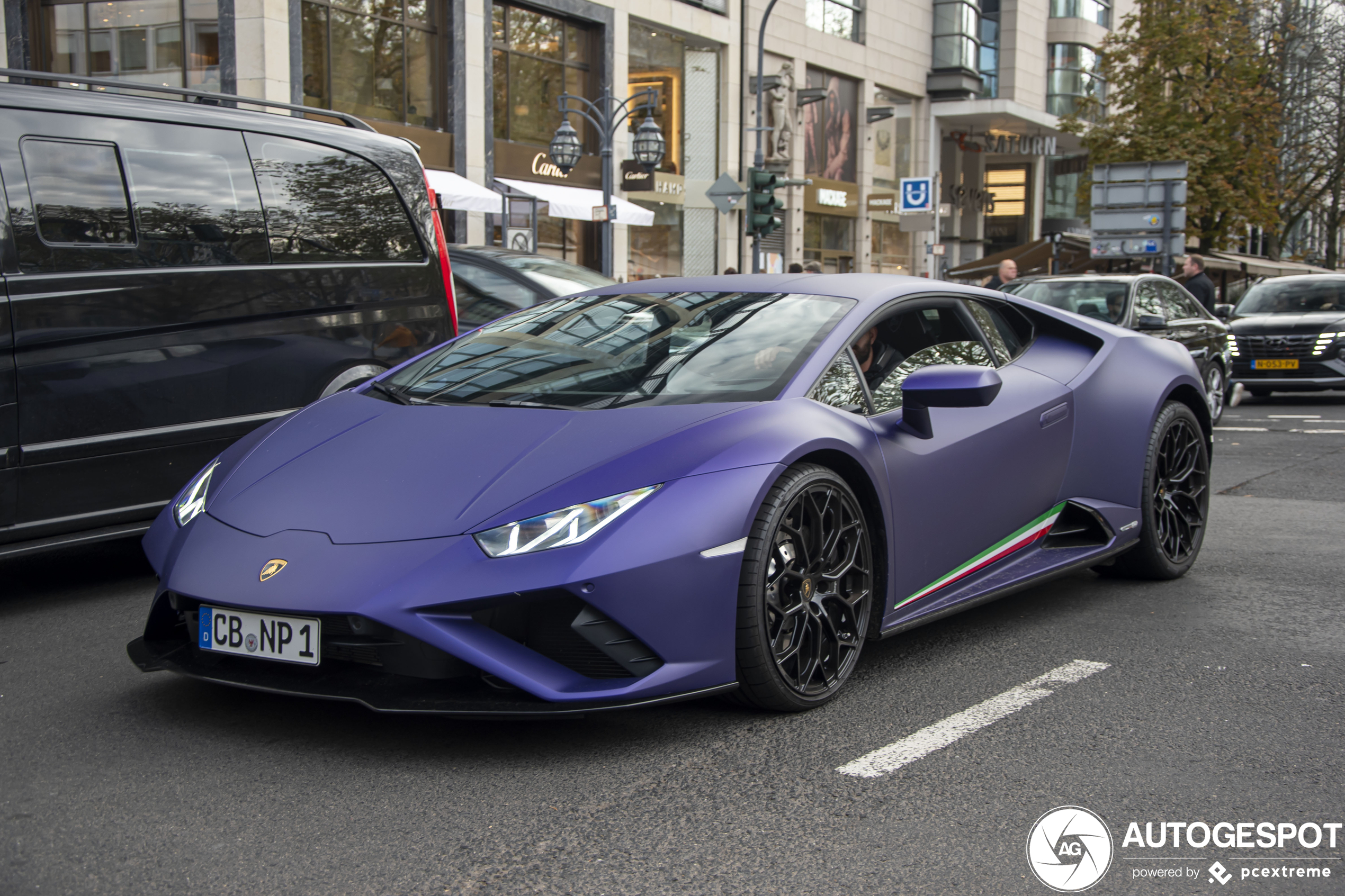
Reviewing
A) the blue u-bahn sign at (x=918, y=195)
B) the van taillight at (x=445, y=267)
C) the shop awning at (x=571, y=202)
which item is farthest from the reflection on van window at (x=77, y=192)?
the blue u-bahn sign at (x=918, y=195)

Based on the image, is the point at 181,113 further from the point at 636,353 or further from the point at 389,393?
the point at 636,353

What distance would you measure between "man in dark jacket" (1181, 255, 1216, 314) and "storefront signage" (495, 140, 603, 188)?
12806 mm

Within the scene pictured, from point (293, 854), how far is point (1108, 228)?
850 inches

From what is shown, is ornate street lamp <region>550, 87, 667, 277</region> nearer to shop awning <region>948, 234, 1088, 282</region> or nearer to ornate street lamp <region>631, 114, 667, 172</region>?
ornate street lamp <region>631, 114, 667, 172</region>

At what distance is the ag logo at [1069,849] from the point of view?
2.54 m

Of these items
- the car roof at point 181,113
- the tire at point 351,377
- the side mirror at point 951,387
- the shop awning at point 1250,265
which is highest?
the car roof at point 181,113

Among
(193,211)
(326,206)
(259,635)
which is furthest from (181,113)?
(259,635)

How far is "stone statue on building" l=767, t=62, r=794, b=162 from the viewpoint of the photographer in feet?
104

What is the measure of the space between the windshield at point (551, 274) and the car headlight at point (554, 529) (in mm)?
5900

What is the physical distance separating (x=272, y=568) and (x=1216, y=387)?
11854mm

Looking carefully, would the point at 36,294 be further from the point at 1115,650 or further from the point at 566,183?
the point at 566,183

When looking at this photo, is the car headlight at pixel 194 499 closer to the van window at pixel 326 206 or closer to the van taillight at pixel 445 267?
the van window at pixel 326 206

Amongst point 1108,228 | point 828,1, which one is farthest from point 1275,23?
point 1108,228

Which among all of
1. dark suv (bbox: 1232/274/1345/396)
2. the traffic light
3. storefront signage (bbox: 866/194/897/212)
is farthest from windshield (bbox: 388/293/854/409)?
storefront signage (bbox: 866/194/897/212)
